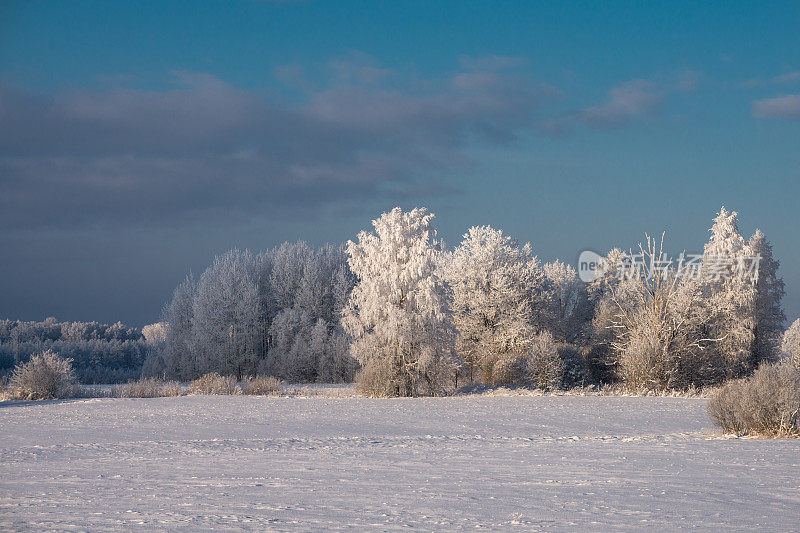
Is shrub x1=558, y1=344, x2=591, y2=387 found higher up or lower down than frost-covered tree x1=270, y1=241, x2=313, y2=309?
lower down

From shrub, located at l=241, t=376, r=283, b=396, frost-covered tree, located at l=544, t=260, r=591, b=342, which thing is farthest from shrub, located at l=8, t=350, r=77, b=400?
frost-covered tree, located at l=544, t=260, r=591, b=342

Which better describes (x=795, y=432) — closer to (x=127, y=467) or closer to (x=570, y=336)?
(x=127, y=467)

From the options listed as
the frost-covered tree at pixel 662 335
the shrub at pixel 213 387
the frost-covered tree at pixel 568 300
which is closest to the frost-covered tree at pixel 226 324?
the shrub at pixel 213 387

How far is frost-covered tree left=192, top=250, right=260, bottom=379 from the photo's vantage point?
5000 centimetres

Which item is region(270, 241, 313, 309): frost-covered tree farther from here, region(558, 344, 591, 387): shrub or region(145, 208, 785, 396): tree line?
region(558, 344, 591, 387): shrub

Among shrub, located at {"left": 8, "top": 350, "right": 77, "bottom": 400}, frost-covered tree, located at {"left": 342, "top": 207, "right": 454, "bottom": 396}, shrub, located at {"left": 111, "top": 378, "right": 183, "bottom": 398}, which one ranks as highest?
frost-covered tree, located at {"left": 342, "top": 207, "right": 454, "bottom": 396}

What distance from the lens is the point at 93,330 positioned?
308 ft

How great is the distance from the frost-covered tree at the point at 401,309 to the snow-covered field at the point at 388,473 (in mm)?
9812

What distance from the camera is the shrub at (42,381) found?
28328 millimetres

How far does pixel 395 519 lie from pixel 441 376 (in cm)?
2495

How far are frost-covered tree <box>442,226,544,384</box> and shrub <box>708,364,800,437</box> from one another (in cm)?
2131

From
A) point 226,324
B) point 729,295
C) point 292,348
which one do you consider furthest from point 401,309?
point 226,324

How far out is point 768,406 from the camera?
52.5 ft

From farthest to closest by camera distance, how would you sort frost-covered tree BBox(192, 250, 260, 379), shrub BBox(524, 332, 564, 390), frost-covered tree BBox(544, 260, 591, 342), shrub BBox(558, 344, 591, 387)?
frost-covered tree BBox(192, 250, 260, 379), frost-covered tree BBox(544, 260, 591, 342), shrub BBox(558, 344, 591, 387), shrub BBox(524, 332, 564, 390)
